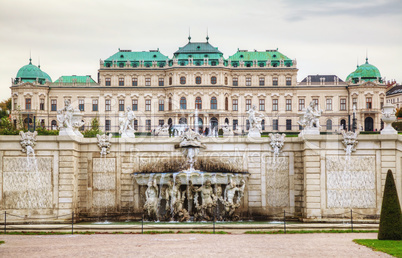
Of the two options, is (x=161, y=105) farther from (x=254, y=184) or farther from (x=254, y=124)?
(x=254, y=184)

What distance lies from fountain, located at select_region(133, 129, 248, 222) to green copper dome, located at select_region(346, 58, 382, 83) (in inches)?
3409

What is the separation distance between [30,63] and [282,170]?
89.4m

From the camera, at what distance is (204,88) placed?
4316 inches

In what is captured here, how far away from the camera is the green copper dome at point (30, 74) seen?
112 metres

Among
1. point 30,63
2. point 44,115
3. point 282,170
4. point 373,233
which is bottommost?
point 373,233

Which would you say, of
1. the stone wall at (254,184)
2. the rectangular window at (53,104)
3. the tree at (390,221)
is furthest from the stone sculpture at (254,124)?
Result: the rectangular window at (53,104)

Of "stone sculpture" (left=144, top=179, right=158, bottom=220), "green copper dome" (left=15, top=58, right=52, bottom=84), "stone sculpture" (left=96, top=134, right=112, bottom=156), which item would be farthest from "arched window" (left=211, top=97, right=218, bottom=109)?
"stone sculpture" (left=144, top=179, right=158, bottom=220)

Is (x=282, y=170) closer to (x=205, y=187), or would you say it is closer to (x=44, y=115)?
(x=205, y=187)

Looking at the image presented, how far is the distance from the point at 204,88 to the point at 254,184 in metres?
79.0

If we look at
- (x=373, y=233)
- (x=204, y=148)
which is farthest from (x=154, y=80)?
(x=373, y=233)

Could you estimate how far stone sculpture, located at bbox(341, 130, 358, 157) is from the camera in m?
29.5

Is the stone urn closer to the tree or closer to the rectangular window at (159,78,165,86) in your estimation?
the tree

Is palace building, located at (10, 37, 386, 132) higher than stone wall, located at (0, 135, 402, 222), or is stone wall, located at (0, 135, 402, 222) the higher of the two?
palace building, located at (10, 37, 386, 132)

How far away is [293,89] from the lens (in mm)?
112500
